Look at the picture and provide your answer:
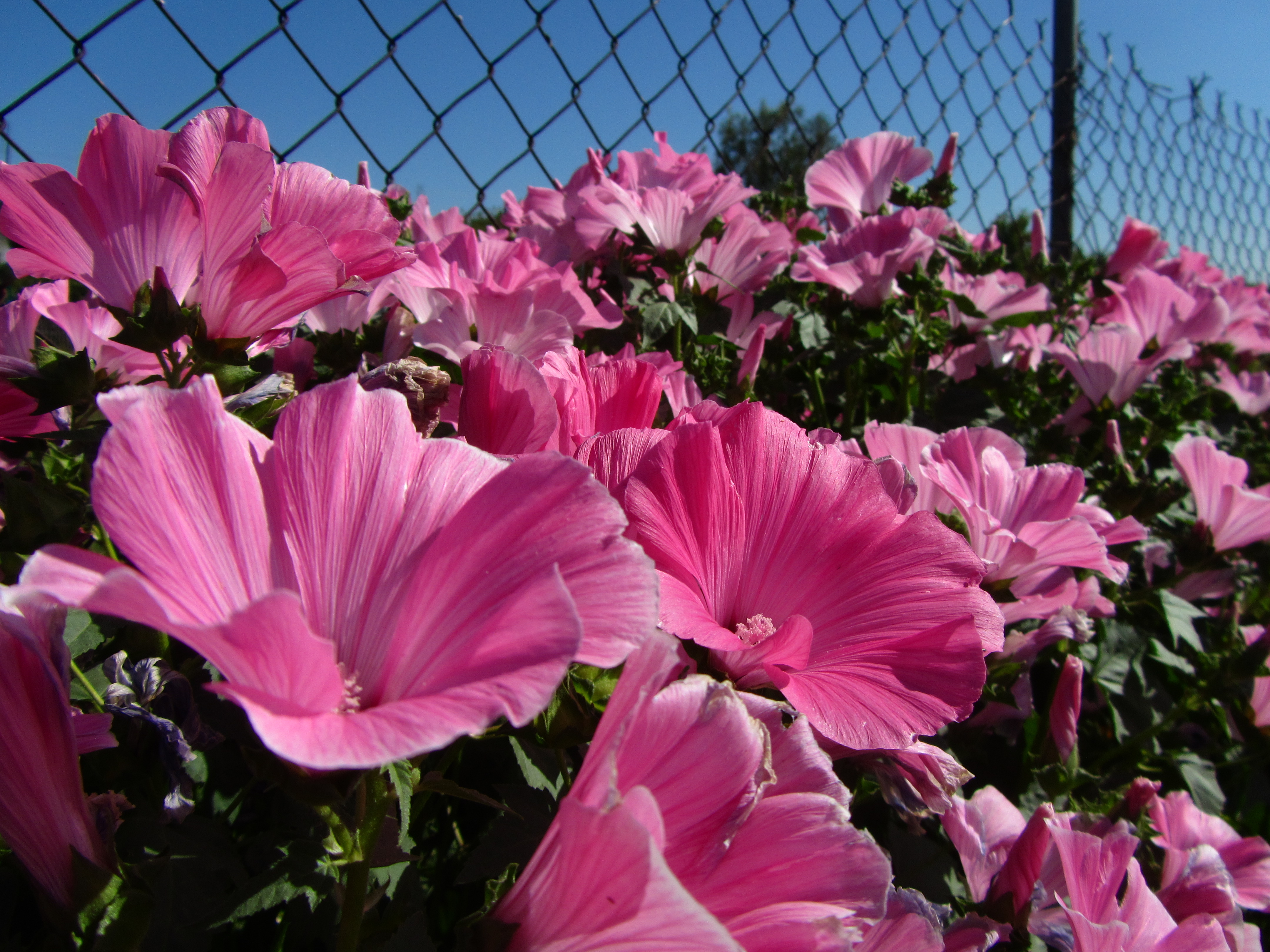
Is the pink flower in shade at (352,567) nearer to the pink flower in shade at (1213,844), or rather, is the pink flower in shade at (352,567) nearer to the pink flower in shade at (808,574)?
the pink flower in shade at (808,574)

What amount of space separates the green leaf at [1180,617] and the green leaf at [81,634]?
1577 mm

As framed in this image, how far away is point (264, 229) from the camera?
580mm

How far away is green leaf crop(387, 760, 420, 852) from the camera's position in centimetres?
39

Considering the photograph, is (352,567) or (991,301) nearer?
(352,567)

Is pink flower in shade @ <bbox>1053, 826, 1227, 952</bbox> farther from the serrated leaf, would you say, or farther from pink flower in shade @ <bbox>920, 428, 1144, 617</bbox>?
the serrated leaf

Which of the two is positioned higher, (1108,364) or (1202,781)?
(1108,364)

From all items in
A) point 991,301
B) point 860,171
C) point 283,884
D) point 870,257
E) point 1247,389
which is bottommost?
point 283,884

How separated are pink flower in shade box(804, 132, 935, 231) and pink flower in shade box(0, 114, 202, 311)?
142cm

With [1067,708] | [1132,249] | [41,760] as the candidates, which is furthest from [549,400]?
[1132,249]

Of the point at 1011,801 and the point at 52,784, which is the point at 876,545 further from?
the point at 1011,801

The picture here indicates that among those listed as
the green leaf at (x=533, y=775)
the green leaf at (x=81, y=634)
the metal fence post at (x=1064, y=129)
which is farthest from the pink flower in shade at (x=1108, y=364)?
the metal fence post at (x=1064, y=129)

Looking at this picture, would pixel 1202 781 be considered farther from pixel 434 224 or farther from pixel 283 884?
pixel 434 224

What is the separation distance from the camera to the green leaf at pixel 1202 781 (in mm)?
1281

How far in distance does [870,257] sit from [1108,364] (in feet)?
2.29
